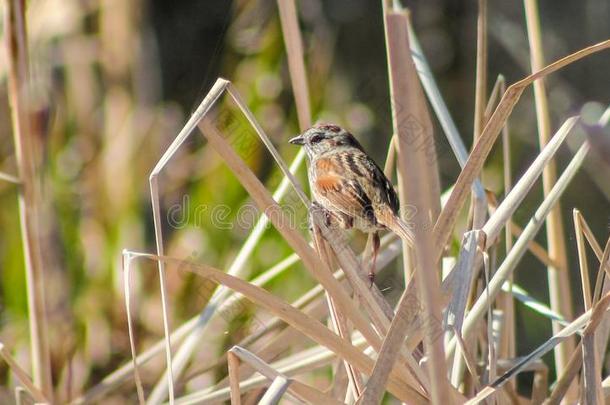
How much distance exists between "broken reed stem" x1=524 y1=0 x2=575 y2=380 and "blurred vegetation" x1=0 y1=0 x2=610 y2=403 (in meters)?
0.90

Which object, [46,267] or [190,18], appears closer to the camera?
[46,267]

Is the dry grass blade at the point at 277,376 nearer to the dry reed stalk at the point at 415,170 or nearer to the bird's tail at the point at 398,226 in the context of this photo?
the dry reed stalk at the point at 415,170

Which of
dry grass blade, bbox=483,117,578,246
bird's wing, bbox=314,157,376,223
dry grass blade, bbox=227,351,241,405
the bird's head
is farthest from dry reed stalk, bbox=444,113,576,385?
the bird's head

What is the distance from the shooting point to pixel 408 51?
1.33 meters

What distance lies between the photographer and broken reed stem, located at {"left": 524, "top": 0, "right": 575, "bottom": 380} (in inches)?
93.7

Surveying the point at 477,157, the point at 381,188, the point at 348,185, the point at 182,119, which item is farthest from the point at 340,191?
the point at 182,119

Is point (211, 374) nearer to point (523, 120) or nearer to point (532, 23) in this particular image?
point (532, 23)

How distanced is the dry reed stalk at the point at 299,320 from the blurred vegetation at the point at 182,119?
1.22 metres

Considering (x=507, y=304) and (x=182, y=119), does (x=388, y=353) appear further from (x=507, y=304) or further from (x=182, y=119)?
(x=182, y=119)

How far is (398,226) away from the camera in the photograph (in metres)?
2.39

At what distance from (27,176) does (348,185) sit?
0.94 metres

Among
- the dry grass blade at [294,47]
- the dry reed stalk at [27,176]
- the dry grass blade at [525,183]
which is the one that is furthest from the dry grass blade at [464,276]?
the dry reed stalk at [27,176]

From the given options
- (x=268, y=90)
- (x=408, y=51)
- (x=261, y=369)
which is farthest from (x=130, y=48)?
(x=408, y=51)

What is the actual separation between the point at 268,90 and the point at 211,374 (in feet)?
4.81
